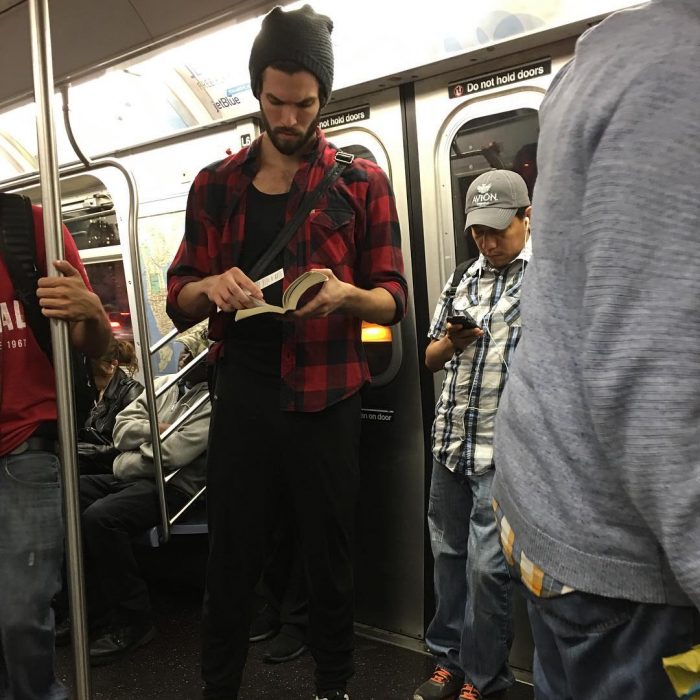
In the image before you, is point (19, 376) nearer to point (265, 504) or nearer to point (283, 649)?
point (265, 504)

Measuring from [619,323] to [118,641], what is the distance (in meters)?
3.32

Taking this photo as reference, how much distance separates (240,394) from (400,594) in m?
1.59

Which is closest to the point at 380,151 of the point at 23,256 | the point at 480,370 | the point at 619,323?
the point at 480,370

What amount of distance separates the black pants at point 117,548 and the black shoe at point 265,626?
0.55 metres

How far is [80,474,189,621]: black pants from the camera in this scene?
11.1ft

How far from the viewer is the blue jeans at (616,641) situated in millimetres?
861

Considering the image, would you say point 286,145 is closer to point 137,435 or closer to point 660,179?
point 660,179

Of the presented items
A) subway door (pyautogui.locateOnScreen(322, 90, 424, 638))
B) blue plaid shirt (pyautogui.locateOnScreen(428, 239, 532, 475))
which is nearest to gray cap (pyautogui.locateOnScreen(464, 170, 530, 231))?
blue plaid shirt (pyautogui.locateOnScreen(428, 239, 532, 475))

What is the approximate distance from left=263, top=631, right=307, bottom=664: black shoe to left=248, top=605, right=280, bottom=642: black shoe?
0.10 m

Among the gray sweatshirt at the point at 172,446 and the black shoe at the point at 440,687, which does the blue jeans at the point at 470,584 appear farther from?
the gray sweatshirt at the point at 172,446

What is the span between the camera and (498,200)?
258 centimetres

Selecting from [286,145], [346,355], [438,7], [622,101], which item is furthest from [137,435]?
[622,101]

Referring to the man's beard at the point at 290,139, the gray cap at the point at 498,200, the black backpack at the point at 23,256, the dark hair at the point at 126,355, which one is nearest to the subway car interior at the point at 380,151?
the gray cap at the point at 498,200

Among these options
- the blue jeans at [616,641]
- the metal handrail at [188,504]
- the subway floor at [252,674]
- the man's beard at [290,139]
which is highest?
the man's beard at [290,139]
